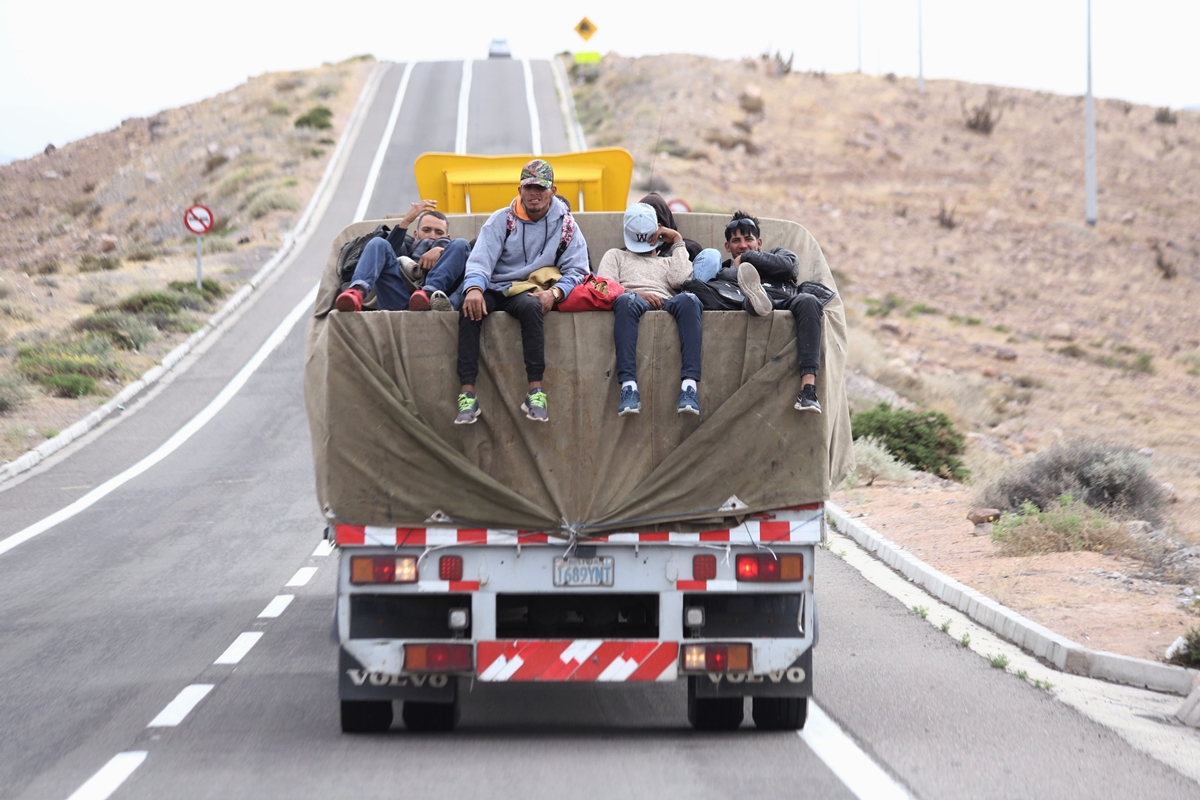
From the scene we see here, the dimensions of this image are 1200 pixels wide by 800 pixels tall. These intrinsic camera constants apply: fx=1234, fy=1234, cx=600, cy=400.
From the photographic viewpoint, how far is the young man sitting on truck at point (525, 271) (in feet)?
19.4

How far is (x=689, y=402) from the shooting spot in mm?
5895

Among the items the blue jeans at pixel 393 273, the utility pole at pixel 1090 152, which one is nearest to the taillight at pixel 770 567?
the blue jeans at pixel 393 273

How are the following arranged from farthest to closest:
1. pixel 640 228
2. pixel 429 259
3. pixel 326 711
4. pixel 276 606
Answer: pixel 276 606
pixel 640 228
pixel 429 259
pixel 326 711

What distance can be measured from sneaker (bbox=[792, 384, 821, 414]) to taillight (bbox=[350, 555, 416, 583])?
2.00 meters

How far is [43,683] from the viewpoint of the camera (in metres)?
7.59

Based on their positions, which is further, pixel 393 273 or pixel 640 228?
pixel 640 228

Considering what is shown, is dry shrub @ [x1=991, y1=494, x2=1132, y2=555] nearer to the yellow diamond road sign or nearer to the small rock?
the small rock

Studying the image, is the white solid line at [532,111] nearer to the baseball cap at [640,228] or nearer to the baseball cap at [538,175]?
the baseball cap at [640,228]

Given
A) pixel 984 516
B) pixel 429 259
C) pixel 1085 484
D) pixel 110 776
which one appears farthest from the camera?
pixel 1085 484

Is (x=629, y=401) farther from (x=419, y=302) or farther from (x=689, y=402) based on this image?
(x=419, y=302)

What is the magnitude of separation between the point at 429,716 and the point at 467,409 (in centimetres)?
169

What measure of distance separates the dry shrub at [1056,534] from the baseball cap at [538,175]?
5.73 m

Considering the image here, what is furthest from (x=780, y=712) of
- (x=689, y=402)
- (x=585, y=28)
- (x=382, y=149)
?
(x=585, y=28)

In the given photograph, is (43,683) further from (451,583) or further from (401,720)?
(451,583)
